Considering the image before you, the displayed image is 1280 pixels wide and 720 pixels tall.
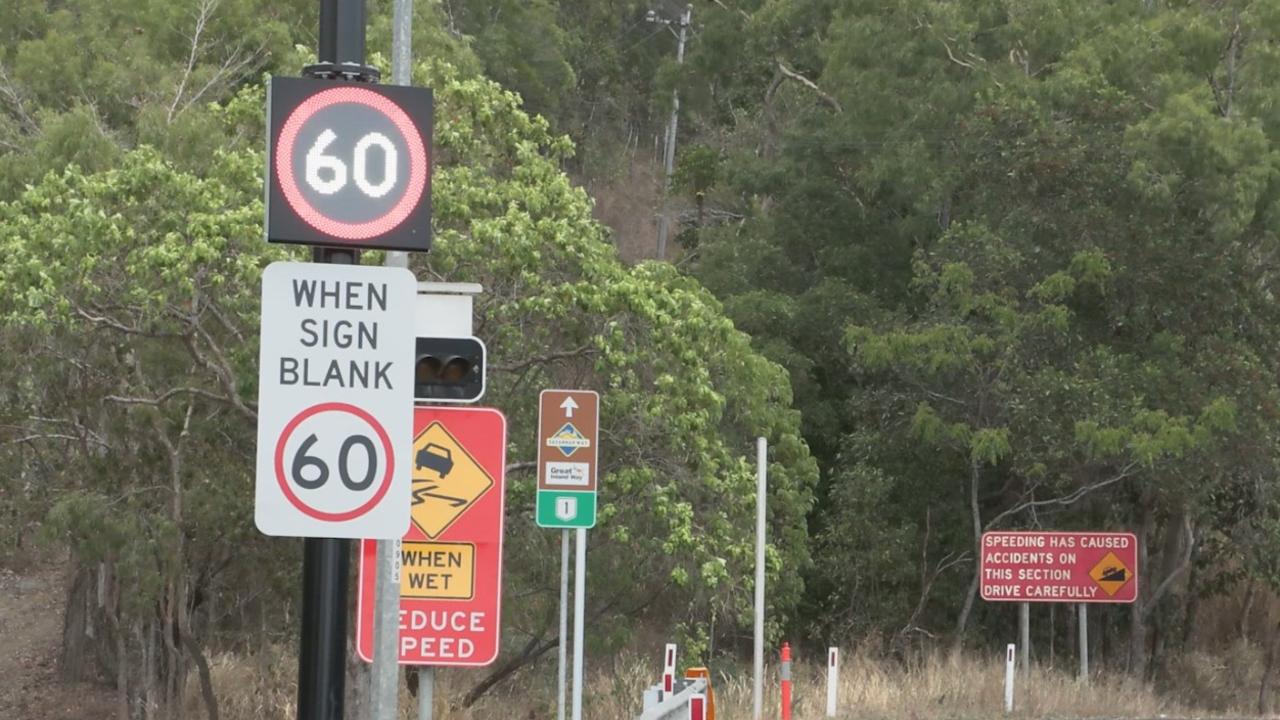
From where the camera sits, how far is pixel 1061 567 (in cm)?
2358

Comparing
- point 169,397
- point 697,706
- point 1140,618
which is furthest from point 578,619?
point 1140,618

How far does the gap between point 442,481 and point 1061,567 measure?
15114 millimetres

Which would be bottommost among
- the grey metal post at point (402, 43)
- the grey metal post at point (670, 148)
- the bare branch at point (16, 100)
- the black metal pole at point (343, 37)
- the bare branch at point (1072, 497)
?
the bare branch at point (1072, 497)

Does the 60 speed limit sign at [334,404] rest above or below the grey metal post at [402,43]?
below

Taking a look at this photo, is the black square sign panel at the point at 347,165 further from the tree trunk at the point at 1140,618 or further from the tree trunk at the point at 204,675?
the tree trunk at the point at 1140,618

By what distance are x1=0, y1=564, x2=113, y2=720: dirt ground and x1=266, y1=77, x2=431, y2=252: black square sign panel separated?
25.5 m

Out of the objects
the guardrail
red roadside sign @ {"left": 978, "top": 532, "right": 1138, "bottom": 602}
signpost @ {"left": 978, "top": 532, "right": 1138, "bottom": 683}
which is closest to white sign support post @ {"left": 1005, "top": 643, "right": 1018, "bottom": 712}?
signpost @ {"left": 978, "top": 532, "right": 1138, "bottom": 683}

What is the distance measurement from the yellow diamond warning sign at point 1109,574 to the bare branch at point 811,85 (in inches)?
583

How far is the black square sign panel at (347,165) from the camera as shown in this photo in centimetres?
602

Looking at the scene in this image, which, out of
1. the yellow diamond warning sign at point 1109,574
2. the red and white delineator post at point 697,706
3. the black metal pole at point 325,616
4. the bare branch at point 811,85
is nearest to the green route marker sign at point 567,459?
the red and white delineator post at point 697,706

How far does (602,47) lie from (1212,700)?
114ft

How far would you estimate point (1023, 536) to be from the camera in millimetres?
23641

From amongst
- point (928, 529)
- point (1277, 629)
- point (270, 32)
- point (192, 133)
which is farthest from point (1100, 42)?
point (192, 133)

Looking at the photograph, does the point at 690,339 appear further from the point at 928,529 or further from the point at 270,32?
the point at 928,529
